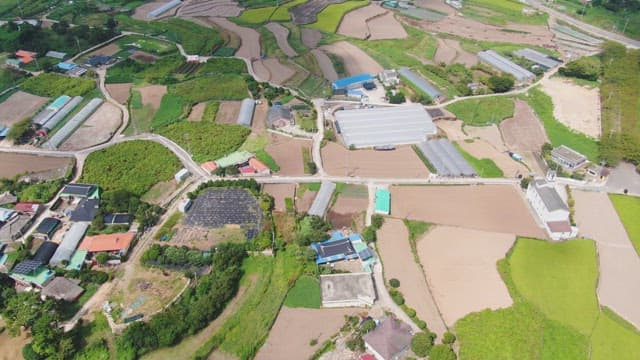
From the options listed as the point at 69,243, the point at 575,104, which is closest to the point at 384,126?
the point at 575,104

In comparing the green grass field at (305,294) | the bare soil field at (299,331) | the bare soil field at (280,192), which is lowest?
the bare soil field at (299,331)

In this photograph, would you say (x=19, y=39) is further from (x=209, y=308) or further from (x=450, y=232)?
(x=450, y=232)

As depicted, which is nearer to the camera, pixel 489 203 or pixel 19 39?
pixel 489 203

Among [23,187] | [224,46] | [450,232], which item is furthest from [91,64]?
[450,232]

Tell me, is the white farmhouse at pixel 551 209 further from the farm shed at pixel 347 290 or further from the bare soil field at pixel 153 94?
the bare soil field at pixel 153 94

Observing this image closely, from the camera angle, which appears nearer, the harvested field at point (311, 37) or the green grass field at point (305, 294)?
the green grass field at point (305, 294)

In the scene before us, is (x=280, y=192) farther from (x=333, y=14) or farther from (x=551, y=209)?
(x=333, y=14)

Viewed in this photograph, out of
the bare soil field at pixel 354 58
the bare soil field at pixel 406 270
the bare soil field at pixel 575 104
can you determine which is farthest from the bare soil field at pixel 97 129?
the bare soil field at pixel 575 104
